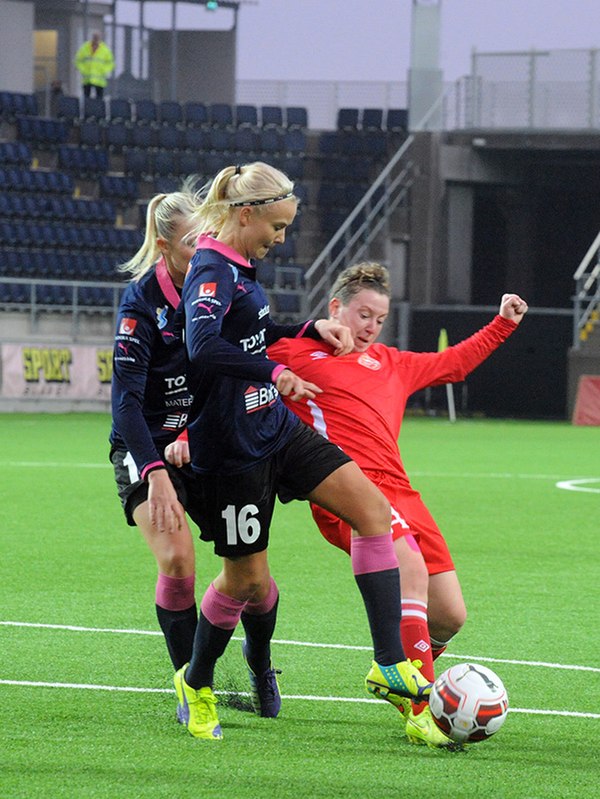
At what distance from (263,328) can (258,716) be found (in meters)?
1.39

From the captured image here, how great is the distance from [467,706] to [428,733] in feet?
0.72

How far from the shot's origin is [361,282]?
539cm

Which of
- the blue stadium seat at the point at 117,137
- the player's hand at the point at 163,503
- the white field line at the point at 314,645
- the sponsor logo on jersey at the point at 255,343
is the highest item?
the blue stadium seat at the point at 117,137

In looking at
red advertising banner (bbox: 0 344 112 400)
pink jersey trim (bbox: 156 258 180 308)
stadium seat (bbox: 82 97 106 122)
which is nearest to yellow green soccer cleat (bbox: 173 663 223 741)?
pink jersey trim (bbox: 156 258 180 308)

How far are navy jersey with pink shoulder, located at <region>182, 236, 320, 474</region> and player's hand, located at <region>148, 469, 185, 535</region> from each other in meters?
0.11

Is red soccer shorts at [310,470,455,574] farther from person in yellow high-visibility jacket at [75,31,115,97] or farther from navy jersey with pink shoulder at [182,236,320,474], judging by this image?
person in yellow high-visibility jacket at [75,31,115,97]

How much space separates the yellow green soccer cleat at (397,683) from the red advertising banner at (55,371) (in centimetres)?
2130

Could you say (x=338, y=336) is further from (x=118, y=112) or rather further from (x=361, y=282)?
(x=118, y=112)

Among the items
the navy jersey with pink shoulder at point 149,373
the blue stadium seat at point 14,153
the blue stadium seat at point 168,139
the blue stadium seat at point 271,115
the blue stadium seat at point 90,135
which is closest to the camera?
the navy jersey with pink shoulder at point 149,373

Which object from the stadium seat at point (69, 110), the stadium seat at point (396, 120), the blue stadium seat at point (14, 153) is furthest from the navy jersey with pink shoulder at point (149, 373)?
the stadium seat at point (396, 120)

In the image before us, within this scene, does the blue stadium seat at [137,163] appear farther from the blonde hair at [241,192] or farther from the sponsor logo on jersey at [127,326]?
the blonde hair at [241,192]

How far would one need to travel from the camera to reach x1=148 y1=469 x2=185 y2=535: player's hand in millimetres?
4848

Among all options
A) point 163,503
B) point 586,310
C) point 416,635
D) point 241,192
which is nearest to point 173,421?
point 163,503

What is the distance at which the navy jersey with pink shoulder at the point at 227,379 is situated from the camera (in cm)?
468
